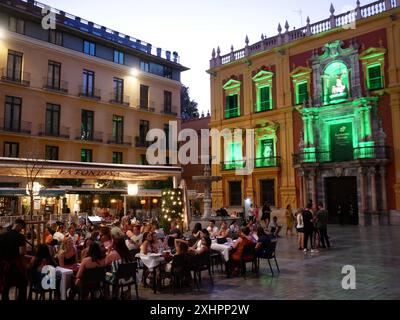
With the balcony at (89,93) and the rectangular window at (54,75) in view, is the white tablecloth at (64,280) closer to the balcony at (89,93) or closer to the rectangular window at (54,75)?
the rectangular window at (54,75)

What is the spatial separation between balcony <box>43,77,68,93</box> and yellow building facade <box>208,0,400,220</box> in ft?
37.9

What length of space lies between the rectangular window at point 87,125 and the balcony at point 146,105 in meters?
4.82

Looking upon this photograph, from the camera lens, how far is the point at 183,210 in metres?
16.2

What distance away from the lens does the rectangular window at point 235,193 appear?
2831 cm

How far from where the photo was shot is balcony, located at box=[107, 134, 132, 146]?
3092 cm

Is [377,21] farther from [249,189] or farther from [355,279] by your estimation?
[355,279]

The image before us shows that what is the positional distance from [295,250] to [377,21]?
1628cm

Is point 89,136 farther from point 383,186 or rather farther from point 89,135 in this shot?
point 383,186

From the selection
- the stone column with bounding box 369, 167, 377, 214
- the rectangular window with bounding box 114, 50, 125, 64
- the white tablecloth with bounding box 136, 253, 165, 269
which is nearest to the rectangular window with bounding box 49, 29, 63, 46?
the rectangular window with bounding box 114, 50, 125, 64

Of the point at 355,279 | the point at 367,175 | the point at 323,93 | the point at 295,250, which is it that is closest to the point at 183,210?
the point at 295,250

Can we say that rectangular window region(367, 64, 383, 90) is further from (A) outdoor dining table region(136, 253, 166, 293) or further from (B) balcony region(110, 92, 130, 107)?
(B) balcony region(110, 92, 130, 107)

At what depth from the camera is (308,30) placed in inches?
987

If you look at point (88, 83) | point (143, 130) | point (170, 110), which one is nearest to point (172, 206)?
point (88, 83)

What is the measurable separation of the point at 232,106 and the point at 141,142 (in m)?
9.06
